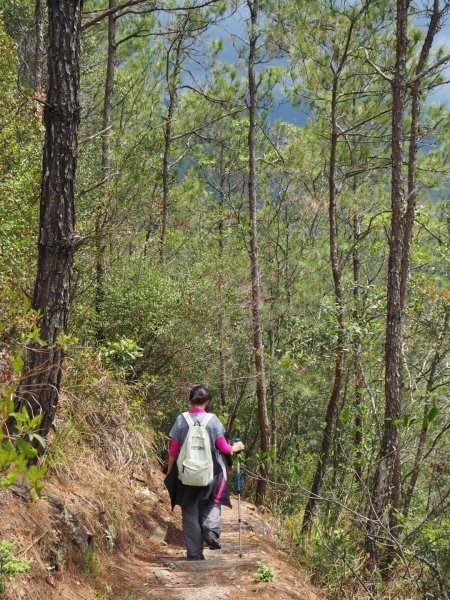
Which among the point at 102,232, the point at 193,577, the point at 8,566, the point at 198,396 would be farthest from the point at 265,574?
the point at 102,232

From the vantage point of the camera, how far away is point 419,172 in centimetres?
1129

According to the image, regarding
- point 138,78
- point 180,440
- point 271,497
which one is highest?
point 138,78

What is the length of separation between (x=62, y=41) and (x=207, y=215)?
14048 mm

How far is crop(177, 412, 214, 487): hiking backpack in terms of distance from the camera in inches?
211

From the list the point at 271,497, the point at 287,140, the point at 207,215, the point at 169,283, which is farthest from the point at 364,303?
the point at 207,215

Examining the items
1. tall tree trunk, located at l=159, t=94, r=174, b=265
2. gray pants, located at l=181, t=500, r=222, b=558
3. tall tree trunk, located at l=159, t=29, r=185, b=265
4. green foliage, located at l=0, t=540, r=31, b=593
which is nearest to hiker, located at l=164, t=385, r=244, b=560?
gray pants, located at l=181, t=500, r=222, b=558

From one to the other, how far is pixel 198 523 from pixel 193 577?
767mm

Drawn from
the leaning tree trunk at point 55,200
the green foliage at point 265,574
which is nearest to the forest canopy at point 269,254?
the leaning tree trunk at point 55,200

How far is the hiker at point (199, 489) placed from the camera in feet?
18.2

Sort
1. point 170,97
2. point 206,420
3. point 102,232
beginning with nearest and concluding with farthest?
point 206,420
point 102,232
point 170,97

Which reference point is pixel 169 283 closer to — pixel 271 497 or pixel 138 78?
pixel 271 497

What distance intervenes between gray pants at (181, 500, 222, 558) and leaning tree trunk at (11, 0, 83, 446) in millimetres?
1794

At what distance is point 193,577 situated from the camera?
4.81m

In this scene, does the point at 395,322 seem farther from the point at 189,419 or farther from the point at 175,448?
the point at 175,448
